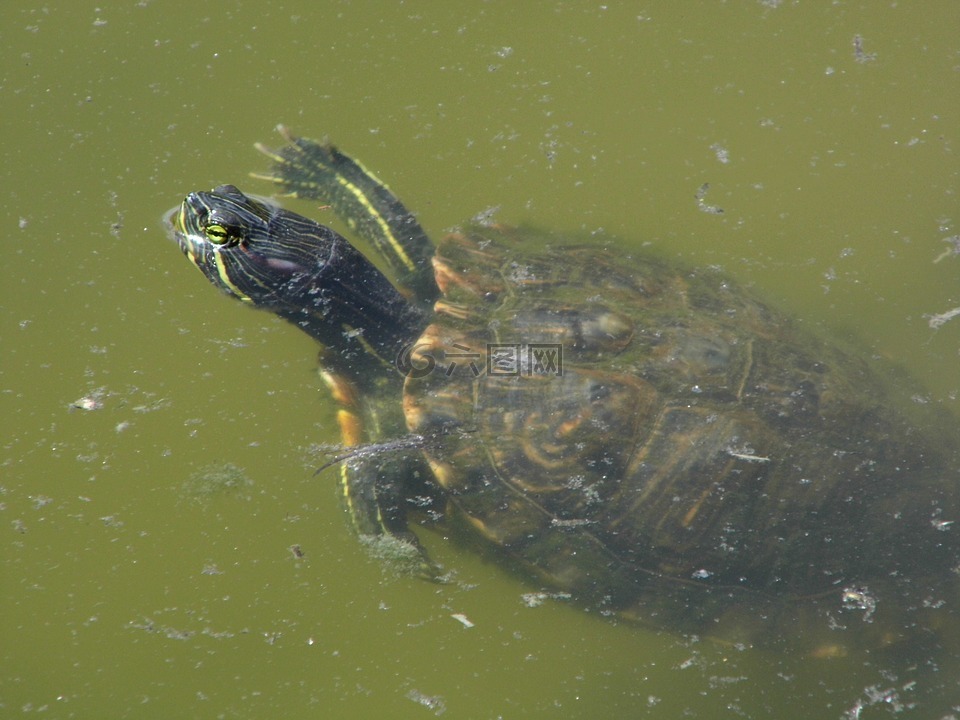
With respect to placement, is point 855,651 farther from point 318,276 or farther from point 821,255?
point 318,276

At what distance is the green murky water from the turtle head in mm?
368

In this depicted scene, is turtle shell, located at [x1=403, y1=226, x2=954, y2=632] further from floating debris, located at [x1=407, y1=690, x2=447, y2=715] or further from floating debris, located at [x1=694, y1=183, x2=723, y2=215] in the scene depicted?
floating debris, located at [x1=694, y1=183, x2=723, y2=215]

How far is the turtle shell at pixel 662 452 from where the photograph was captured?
10.9 feet

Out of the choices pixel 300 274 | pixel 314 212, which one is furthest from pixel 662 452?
pixel 314 212

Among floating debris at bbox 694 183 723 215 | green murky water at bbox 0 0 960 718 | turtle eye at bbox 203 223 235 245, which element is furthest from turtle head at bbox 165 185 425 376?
floating debris at bbox 694 183 723 215

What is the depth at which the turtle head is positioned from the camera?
361cm

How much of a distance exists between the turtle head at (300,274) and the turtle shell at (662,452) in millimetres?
507

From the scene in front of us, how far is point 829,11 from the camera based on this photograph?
523 centimetres

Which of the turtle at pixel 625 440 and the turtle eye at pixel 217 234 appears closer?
the turtle at pixel 625 440

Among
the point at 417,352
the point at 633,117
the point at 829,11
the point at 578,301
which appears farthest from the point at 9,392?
the point at 829,11

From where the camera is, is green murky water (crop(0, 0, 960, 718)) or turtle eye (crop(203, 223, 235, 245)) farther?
green murky water (crop(0, 0, 960, 718))

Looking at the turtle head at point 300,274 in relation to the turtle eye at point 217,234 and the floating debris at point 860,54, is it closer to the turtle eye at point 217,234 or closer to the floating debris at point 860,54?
the turtle eye at point 217,234

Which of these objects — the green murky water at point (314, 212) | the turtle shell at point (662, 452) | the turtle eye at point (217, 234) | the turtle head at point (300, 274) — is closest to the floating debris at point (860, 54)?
the green murky water at point (314, 212)

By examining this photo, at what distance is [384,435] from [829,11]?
184 inches
